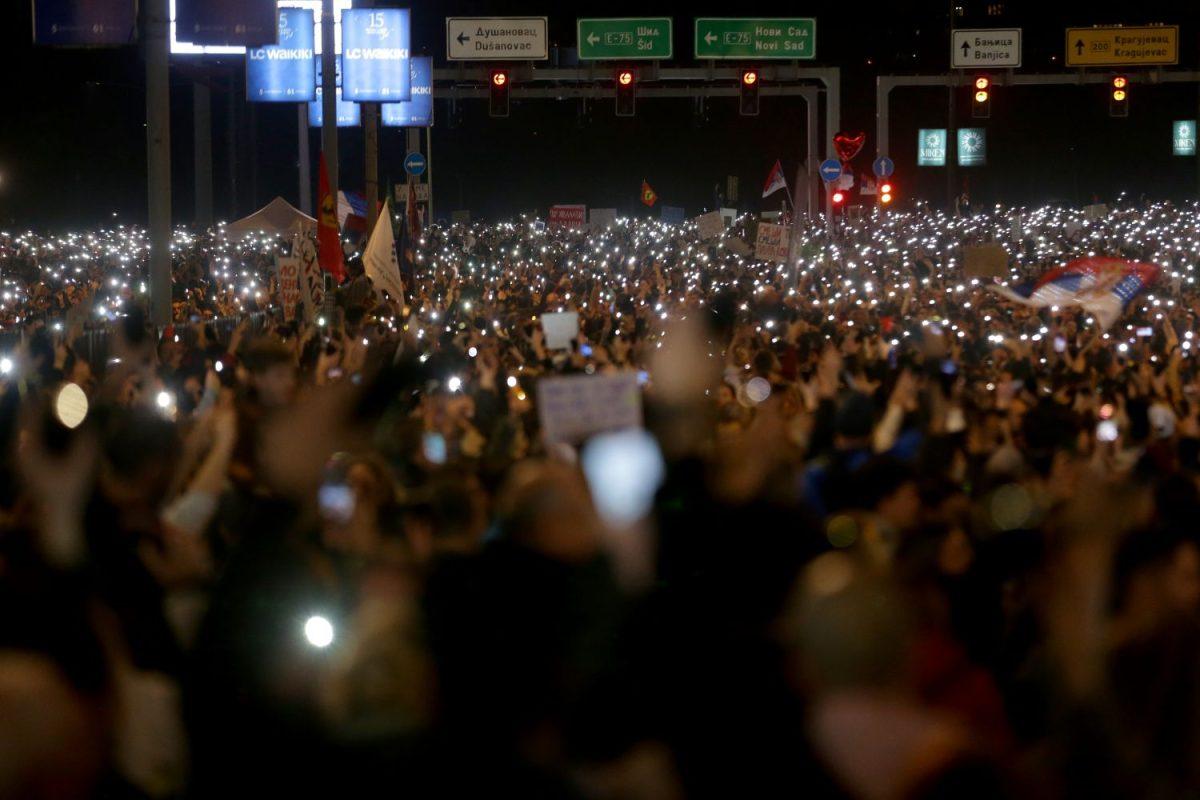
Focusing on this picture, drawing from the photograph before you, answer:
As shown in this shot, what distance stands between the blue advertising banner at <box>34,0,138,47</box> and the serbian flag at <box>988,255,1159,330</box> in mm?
8562

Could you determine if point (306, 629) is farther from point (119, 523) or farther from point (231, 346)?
point (231, 346)

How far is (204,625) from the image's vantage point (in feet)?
15.2

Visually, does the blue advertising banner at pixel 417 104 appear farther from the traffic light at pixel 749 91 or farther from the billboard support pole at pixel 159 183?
the billboard support pole at pixel 159 183

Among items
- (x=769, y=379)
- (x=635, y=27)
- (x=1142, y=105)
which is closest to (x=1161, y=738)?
(x=769, y=379)

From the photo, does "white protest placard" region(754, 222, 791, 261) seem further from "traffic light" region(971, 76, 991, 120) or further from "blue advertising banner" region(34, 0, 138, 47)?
"blue advertising banner" region(34, 0, 138, 47)

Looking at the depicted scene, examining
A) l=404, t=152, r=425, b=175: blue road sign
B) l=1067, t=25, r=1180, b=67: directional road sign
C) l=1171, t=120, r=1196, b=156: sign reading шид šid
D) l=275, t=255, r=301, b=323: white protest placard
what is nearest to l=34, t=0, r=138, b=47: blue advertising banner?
l=275, t=255, r=301, b=323: white protest placard

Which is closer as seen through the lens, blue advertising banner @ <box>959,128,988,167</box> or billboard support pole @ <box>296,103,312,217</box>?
billboard support pole @ <box>296,103,312,217</box>

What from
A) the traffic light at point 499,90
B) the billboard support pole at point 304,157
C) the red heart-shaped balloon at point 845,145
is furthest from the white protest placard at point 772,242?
the billboard support pole at point 304,157

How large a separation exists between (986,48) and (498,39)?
1043cm

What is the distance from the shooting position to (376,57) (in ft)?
74.7

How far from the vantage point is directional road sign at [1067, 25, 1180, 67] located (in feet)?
122

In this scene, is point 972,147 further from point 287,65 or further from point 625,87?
point 287,65

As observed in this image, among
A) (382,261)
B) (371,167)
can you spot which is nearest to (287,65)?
(371,167)

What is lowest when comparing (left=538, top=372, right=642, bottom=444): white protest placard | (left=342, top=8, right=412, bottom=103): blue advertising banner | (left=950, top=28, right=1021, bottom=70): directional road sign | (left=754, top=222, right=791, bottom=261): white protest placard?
(left=538, top=372, right=642, bottom=444): white protest placard
